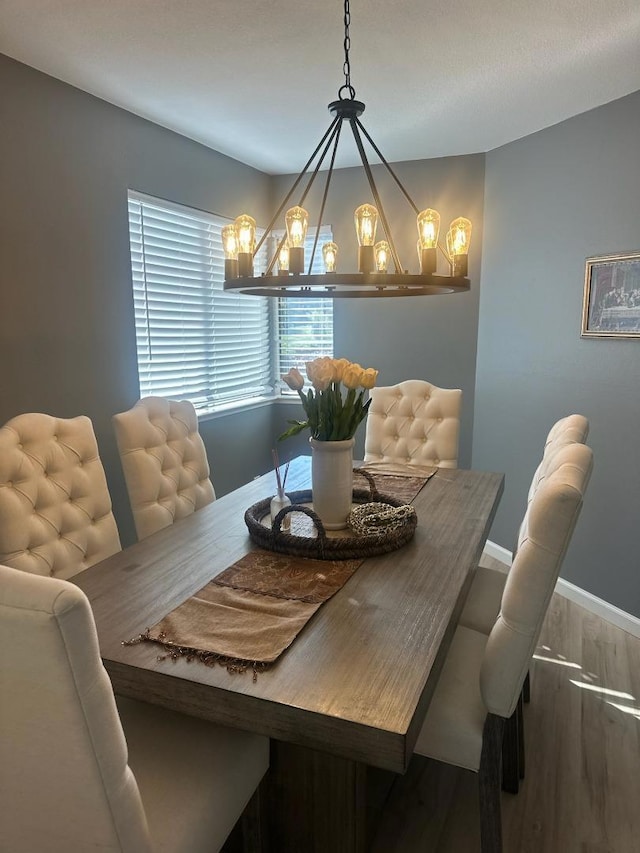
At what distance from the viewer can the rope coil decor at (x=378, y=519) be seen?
181 cm

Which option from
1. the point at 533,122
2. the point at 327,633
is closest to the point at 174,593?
the point at 327,633

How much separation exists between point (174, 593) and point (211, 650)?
1.04 ft

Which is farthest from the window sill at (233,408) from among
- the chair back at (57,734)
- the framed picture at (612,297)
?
the chair back at (57,734)

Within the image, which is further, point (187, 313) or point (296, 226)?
point (187, 313)

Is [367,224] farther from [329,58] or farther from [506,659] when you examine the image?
[506,659]

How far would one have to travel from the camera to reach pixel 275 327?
4375mm

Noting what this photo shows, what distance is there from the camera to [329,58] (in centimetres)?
221

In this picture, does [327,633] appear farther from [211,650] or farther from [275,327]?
[275,327]

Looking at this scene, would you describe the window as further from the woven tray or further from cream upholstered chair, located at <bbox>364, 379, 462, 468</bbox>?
the woven tray

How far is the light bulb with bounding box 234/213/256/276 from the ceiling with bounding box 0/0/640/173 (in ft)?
2.37

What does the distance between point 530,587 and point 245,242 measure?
1.32 meters

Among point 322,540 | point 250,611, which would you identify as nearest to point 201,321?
point 322,540

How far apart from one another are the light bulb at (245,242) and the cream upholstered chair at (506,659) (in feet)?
3.67

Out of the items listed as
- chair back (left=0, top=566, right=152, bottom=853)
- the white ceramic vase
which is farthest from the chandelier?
chair back (left=0, top=566, right=152, bottom=853)
